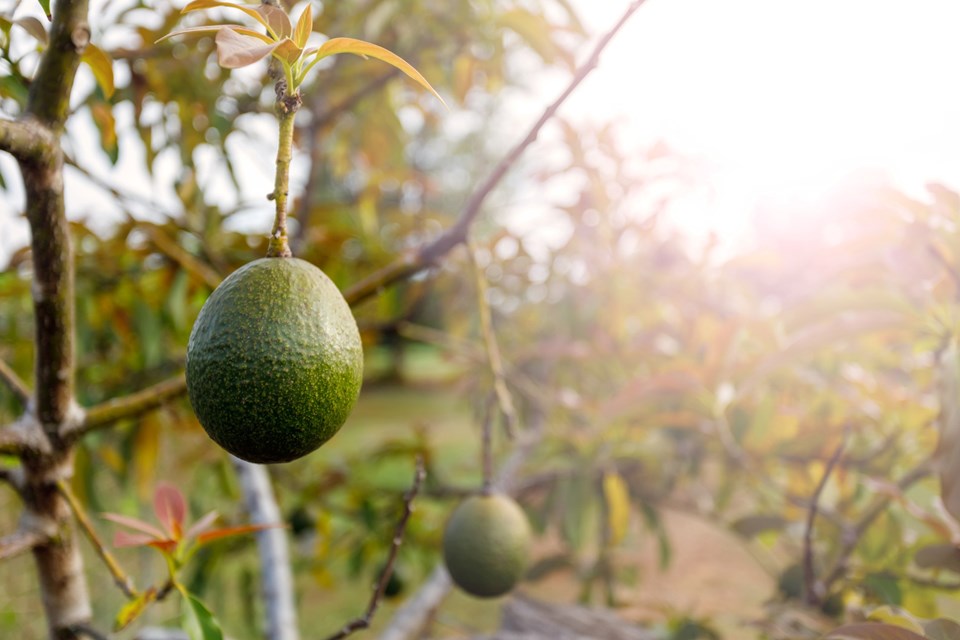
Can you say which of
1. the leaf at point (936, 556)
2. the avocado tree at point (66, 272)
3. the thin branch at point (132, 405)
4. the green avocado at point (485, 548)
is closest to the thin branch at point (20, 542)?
the avocado tree at point (66, 272)

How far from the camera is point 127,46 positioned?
131 cm

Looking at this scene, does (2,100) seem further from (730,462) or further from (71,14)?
(730,462)

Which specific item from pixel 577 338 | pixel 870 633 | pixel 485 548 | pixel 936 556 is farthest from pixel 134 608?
pixel 577 338

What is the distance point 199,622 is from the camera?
657 mm

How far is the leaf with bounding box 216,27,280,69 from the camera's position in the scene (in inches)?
15.3

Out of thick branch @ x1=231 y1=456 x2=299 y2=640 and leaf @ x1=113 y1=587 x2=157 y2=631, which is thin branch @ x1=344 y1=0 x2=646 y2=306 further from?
thick branch @ x1=231 y1=456 x2=299 y2=640

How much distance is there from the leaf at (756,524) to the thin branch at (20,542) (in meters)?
1.13

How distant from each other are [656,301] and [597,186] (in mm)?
527

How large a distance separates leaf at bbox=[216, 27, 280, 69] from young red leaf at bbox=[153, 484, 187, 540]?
59cm

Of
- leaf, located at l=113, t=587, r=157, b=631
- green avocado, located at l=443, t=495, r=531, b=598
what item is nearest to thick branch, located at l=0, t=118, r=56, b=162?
leaf, located at l=113, t=587, r=157, b=631

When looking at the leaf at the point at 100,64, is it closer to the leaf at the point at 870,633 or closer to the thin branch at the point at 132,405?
the thin branch at the point at 132,405

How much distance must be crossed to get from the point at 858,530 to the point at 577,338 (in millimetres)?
1258

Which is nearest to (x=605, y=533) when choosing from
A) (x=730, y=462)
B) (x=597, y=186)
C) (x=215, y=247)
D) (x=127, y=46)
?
(x=730, y=462)

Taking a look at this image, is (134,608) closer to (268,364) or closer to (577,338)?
(268,364)
